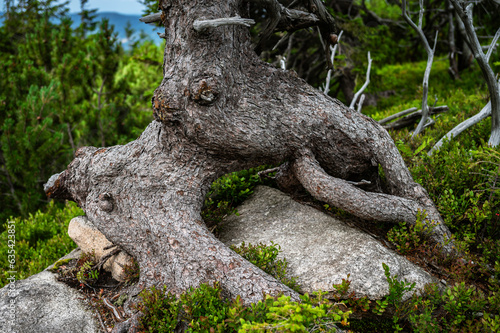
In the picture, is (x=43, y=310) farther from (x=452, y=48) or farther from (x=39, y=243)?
(x=452, y=48)

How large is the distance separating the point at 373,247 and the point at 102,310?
10.7 ft

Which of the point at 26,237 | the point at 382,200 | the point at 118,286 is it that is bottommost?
the point at 26,237

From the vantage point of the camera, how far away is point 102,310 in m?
3.95

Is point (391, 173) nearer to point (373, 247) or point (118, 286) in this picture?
point (373, 247)

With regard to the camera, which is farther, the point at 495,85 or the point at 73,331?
the point at 495,85

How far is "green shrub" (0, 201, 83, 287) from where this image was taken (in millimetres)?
5886

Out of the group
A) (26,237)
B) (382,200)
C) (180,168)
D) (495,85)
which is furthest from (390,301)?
(26,237)

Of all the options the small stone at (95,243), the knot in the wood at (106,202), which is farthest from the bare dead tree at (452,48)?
the small stone at (95,243)

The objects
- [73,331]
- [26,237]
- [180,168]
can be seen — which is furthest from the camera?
[26,237]

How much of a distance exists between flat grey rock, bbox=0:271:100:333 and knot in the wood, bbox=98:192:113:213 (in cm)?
110

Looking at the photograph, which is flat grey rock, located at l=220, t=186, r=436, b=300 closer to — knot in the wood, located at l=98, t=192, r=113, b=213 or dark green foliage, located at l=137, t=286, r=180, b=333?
dark green foliage, located at l=137, t=286, r=180, b=333

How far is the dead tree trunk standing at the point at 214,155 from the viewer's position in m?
3.74

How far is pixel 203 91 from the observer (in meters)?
3.69

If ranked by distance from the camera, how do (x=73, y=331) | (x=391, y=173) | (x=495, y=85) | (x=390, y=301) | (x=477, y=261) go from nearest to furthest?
1. (x=390, y=301)
2. (x=73, y=331)
3. (x=477, y=261)
4. (x=391, y=173)
5. (x=495, y=85)
